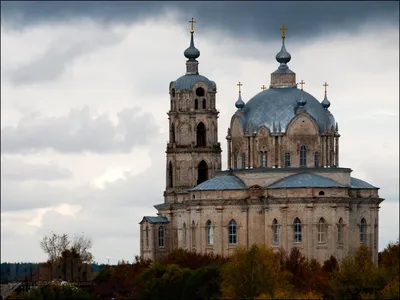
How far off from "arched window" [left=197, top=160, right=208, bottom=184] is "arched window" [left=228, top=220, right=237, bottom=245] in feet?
33.0

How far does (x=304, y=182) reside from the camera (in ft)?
382

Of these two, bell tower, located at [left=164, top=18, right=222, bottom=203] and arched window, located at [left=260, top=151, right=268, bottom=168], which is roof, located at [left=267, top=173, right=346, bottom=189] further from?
bell tower, located at [left=164, top=18, right=222, bottom=203]

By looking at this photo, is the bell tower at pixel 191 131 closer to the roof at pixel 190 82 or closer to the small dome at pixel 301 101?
the roof at pixel 190 82

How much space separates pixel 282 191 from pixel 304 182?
136 centimetres

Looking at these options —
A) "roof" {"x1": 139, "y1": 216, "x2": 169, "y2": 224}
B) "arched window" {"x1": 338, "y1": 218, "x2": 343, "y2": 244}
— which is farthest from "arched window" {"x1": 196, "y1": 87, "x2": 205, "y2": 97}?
"arched window" {"x1": 338, "y1": 218, "x2": 343, "y2": 244}

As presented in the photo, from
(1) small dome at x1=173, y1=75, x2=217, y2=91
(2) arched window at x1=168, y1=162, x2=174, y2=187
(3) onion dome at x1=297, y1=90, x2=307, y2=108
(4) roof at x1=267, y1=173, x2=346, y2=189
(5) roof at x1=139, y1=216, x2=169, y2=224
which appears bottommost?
(5) roof at x1=139, y1=216, x2=169, y2=224

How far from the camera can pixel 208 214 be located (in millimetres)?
117938

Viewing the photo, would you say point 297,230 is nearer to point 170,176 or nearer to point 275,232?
point 275,232

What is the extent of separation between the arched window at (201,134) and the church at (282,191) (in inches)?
140

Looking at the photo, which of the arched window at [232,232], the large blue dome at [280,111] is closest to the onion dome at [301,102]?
the large blue dome at [280,111]

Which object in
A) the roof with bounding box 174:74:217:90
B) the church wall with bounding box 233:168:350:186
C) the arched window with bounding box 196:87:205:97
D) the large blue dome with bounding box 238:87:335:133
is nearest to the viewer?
the church wall with bounding box 233:168:350:186

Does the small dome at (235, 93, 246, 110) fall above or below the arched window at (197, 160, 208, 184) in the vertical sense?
above

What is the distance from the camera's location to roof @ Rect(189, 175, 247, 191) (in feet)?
387

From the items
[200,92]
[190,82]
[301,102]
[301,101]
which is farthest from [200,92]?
[301,102]
